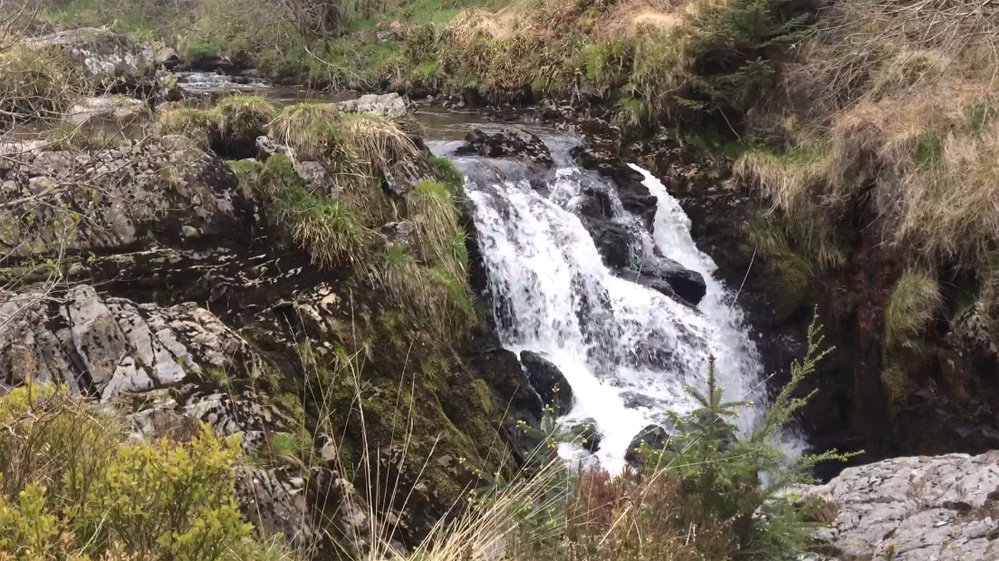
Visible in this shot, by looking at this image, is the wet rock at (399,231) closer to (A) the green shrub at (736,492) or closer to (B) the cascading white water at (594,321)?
(B) the cascading white water at (594,321)

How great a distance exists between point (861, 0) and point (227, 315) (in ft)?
28.8

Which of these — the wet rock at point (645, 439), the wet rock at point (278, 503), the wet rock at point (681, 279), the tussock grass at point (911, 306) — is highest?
the wet rock at point (278, 503)

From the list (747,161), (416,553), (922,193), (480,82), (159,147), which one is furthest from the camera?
(480,82)

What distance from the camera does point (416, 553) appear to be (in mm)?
2574

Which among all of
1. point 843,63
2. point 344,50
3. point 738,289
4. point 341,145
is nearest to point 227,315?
point 341,145

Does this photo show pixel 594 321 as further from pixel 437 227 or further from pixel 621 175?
pixel 621 175

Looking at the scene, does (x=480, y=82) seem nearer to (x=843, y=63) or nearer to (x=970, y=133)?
(x=843, y=63)

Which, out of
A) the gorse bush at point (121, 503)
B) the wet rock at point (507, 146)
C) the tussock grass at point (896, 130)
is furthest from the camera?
the wet rock at point (507, 146)

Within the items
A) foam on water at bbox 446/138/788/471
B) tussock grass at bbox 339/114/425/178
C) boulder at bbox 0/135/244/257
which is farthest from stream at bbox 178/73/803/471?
boulder at bbox 0/135/244/257

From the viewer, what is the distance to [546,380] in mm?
6512

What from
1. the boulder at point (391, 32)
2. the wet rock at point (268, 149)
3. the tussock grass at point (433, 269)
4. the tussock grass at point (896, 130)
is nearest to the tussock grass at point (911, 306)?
the tussock grass at point (896, 130)

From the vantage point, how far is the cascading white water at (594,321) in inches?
272

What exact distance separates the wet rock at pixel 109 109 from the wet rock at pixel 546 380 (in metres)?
3.88

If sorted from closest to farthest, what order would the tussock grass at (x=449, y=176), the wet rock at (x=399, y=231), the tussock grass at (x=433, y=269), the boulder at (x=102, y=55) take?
the tussock grass at (x=433, y=269), the wet rock at (x=399, y=231), the tussock grass at (x=449, y=176), the boulder at (x=102, y=55)
